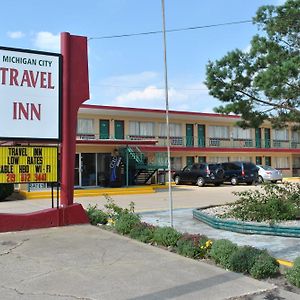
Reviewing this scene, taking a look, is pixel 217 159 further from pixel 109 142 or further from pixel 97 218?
pixel 97 218

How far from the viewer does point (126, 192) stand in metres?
26.9

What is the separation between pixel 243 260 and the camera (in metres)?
7.13

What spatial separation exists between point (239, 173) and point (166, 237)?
2627 centimetres

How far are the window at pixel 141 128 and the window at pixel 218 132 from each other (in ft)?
21.3

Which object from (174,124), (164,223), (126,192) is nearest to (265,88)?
(164,223)

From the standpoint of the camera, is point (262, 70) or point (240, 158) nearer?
point (262, 70)

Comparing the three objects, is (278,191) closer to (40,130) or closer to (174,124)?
(40,130)

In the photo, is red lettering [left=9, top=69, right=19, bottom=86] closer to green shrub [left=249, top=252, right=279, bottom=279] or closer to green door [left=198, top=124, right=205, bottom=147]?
green shrub [left=249, top=252, right=279, bottom=279]

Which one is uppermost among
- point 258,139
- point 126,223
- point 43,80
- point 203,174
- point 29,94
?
point 258,139

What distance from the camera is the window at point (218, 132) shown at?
43219 millimetres

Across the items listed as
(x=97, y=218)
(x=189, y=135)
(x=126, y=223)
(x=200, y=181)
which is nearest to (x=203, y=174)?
(x=200, y=181)

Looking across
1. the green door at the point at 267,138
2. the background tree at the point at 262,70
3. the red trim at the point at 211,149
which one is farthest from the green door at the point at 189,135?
the background tree at the point at 262,70

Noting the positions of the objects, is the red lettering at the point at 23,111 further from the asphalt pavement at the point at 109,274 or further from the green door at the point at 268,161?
the green door at the point at 268,161

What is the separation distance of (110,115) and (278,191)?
25080mm
